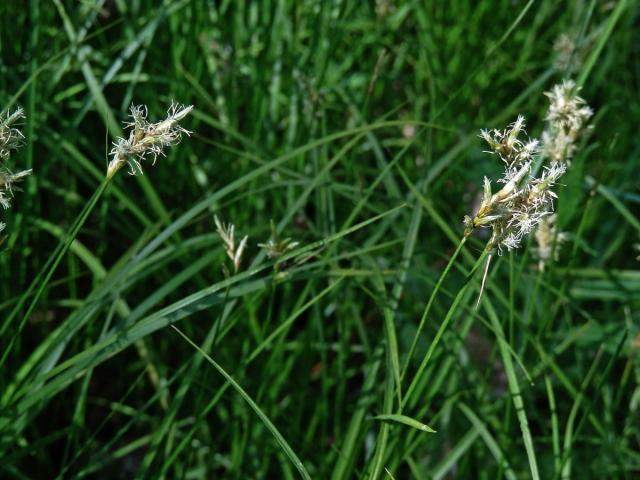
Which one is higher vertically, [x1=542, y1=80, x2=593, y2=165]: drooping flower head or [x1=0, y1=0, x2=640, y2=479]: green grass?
[x1=542, y1=80, x2=593, y2=165]: drooping flower head

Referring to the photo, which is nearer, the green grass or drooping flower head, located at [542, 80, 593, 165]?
drooping flower head, located at [542, 80, 593, 165]

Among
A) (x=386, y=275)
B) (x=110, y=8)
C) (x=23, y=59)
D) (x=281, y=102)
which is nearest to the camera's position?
(x=386, y=275)

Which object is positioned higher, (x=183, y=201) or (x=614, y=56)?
(x=614, y=56)

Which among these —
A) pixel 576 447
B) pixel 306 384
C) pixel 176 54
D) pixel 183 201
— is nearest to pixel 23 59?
pixel 176 54

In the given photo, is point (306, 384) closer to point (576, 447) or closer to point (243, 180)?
point (243, 180)

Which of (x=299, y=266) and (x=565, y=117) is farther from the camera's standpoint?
(x=299, y=266)

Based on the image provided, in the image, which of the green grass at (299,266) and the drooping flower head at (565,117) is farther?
the green grass at (299,266)

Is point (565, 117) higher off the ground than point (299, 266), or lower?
higher

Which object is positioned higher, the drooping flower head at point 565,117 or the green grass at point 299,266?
the drooping flower head at point 565,117
